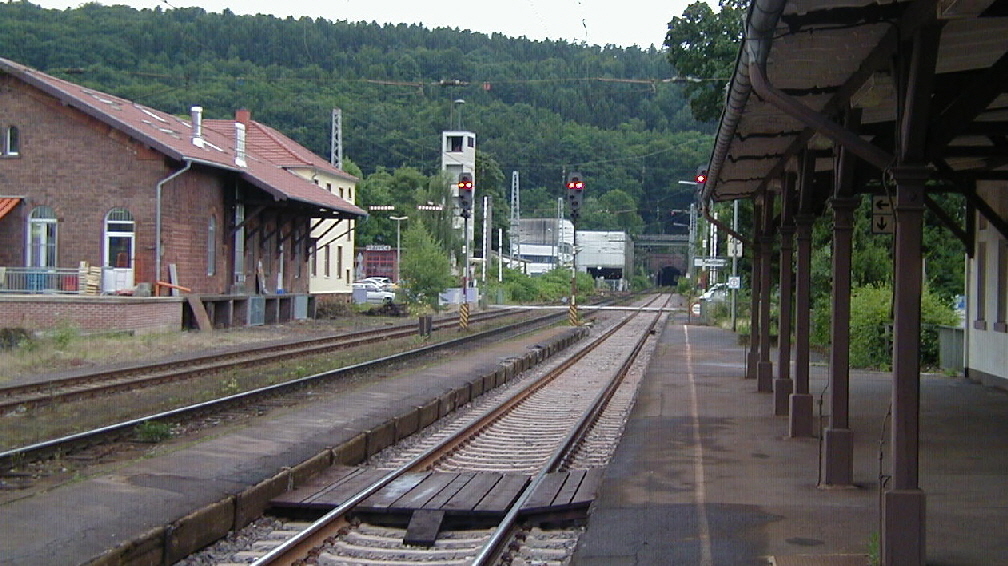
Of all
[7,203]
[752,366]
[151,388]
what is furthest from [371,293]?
[151,388]

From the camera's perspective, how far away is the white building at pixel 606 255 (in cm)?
10611

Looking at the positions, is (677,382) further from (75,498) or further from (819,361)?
(75,498)

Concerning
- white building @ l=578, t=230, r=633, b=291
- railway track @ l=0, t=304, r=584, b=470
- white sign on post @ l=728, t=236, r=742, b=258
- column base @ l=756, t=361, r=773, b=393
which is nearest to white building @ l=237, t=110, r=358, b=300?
white sign on post @ l=728, t=236, r=742, b=258

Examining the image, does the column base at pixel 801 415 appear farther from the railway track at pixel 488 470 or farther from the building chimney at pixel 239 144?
the building chimney at pixel 239 144

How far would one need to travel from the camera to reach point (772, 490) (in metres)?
9.83

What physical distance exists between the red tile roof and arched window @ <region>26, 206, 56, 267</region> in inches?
133

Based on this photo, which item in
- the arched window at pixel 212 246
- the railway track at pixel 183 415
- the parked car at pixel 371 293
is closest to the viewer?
the railway track at pixel 183 415

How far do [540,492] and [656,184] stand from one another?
311ft

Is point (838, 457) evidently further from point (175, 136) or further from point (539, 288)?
point (539, 288)

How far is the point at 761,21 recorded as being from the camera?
711cm

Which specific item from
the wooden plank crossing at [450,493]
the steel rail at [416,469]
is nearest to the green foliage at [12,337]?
the steel rail at [416,469]

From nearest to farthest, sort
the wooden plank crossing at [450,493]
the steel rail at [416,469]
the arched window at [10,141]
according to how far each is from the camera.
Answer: the steel rail at [416,469] → the wooden plank crossing at [450,493] → the arched window at [10,141]

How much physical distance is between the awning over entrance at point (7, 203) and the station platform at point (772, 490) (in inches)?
934

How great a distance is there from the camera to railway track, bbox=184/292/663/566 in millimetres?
8336
